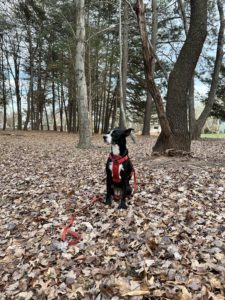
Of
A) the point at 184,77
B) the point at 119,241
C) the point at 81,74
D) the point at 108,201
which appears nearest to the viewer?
the point at 119,241

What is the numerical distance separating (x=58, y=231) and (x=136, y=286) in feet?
5.39

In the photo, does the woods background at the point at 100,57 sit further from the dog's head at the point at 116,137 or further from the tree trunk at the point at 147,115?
the dog's head at the point at 116,137

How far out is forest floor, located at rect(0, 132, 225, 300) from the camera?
2826mm

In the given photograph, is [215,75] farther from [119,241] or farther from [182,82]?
[119,241]

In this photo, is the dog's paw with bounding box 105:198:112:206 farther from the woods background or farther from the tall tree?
the woods background

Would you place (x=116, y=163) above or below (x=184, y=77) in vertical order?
below

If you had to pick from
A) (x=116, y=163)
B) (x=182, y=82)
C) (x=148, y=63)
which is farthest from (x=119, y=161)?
(x=182, y=82)

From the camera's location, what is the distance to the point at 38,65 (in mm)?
24703

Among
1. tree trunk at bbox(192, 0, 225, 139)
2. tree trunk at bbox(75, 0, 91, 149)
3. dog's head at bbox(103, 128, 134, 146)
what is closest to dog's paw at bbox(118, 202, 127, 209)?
dog's head at bbox(103, 128, 134, 146)

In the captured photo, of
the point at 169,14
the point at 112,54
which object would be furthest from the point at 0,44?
the point at 169,14

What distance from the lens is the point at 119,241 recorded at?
3.61m

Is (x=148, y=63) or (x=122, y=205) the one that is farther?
(x=148, y=63)

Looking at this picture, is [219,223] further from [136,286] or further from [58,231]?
[58,231]

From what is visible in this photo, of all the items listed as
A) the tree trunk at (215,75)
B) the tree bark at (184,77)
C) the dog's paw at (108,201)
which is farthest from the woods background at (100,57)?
the dog's paw at (108,201)
